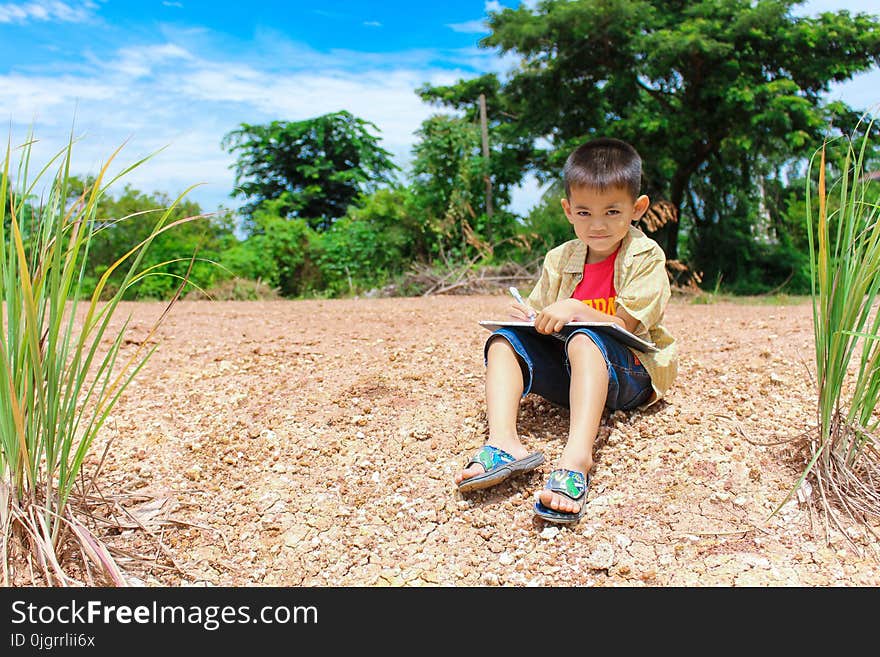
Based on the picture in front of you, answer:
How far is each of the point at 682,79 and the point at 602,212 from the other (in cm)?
959

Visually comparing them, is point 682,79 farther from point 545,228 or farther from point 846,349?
point 846,349

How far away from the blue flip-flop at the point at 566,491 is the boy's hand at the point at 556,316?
0.46 meters

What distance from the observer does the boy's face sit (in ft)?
7.87

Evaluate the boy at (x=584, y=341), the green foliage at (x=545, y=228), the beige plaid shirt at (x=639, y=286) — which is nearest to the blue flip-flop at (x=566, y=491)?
the boy at (x=584, y=341)

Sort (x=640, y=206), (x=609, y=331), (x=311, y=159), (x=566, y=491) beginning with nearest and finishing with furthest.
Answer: (x=566, y=491), (x=609, y=331), (x=640, y=206), (x=311, y=159)

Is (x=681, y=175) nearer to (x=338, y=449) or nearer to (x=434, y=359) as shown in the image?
(x=434, y=359)

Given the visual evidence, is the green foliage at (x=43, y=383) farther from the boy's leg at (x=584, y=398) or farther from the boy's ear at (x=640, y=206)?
the boy's ear at (x=640, y=206)

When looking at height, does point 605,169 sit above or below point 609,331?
above

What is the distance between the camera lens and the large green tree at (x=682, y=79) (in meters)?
9.91

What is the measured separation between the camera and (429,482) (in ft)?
7.84

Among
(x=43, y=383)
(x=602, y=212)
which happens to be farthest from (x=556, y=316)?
(x=43, y=383)

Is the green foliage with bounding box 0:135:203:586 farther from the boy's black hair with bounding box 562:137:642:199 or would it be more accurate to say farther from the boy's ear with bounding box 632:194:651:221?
the boy's ear with bounding box 632:194:651:221

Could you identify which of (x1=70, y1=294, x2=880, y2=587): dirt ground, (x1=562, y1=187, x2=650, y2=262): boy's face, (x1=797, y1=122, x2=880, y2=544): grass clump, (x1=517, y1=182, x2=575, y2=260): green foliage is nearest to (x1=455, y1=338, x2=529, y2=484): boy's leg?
(x1=70, y1=294, x2=880, y2=587): dirt ground

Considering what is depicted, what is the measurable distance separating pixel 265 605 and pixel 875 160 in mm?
9785
